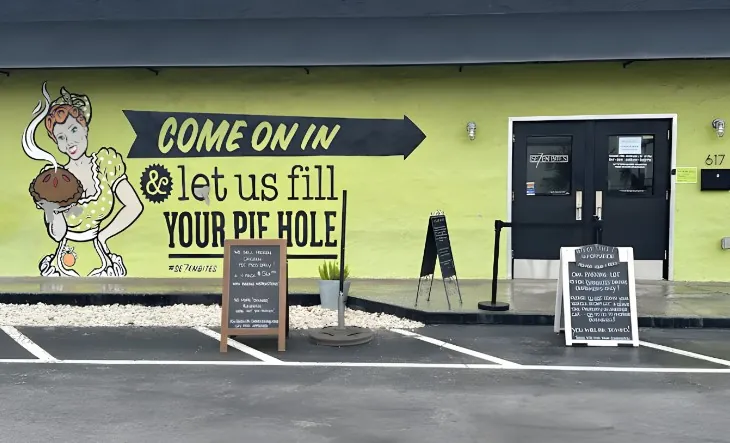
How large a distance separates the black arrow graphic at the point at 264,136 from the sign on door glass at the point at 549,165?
1.84 metres

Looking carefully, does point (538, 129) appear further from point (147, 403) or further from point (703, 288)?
point (147, 403)

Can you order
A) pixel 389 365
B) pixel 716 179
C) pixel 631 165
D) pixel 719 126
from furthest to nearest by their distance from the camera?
Result: pixel 631 165 → pixel 716 179 → pixel 719 126 → pixel 389 365

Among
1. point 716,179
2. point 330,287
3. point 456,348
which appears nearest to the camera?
point 456,348

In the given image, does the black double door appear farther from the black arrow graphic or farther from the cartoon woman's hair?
the cartoon woman's hair

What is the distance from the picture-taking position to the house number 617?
1040 cm

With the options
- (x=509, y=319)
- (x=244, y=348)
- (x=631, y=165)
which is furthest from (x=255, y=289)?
(x=631, y=165)

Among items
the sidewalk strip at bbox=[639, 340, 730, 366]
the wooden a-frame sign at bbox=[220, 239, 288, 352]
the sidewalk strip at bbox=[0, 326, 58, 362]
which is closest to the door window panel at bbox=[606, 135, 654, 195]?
the sidewalk strip at bbox=[639, 340, 730, 366]

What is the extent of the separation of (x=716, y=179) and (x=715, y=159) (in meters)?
0.32

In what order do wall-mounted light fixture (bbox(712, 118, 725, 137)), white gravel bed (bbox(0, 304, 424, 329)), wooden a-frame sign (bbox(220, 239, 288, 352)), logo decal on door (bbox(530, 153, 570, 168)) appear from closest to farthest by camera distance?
wooden a-frame sign (bbox(220, 239, 288, 352)) → white gravel bed (bbox(0, 304, 424, 329)) → wall-mounted light fixture (bbox(712, 118, 725, 137)) → logo decal on door (bbox(530, 153, 570, 168))

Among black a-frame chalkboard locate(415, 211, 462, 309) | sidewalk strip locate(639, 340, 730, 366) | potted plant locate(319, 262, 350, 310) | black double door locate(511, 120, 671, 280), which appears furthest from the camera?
black double door locate(511, 120, 671, 280)

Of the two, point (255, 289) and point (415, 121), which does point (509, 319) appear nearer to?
point (255, 289)

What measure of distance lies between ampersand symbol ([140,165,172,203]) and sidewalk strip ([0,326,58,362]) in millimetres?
3637

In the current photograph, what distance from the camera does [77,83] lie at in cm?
1107

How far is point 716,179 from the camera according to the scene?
34.1 feet
